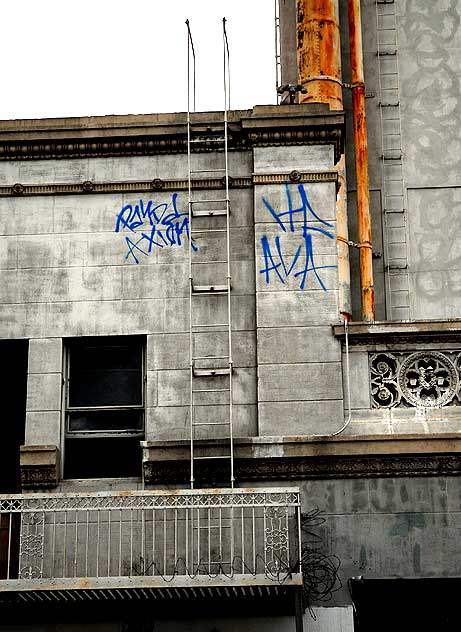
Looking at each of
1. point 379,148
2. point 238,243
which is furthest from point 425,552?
point 379,148

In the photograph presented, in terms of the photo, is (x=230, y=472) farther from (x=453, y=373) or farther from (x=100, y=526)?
(x=453, y=373)

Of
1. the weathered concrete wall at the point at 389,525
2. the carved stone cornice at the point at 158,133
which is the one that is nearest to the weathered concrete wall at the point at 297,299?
the carved stone cornice at the point at 158,133

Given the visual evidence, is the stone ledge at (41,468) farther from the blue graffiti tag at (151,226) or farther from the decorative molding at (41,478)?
the blue graffiti tag at (151,226)

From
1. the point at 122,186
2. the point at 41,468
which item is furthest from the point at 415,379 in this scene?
the point at 41,468

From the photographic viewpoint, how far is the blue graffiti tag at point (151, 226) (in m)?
20.5

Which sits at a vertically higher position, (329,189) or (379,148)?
(379,148)

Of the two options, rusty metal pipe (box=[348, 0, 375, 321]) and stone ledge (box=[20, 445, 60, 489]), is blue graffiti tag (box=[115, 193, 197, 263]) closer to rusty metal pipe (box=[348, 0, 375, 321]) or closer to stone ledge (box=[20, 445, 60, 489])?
stone ledge (box=[20, 445, 60, 489])

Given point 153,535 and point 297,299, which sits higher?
point 297,299

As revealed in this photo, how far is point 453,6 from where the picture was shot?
28.1 m

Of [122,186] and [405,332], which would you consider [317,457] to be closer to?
[405,332]

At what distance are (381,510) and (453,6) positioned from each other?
13.8 m

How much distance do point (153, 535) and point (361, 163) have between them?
35.6 feet

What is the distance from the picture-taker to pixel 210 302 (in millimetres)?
20188

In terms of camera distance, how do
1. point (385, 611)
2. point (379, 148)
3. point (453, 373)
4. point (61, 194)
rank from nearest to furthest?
point (385, 611)
point (453, 373)
point (61, 194)
point (379, 148)
